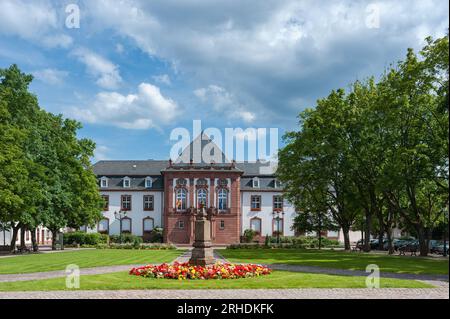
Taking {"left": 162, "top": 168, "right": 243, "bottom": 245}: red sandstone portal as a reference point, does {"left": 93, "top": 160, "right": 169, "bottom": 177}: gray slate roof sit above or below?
above

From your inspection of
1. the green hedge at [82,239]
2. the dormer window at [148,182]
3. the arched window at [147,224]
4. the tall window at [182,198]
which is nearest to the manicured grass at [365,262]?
the green hedge at [82,239]

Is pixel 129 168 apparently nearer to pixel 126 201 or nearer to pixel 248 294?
pixel 126 201

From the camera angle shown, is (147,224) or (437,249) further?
(147,224)

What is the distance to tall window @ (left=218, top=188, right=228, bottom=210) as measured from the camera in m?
67.4

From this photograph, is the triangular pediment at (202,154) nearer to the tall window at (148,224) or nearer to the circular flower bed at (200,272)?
the tall window at (148,224)

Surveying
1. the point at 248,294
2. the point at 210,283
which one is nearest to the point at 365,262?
the point at 210,283

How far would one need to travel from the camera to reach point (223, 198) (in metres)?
67.5

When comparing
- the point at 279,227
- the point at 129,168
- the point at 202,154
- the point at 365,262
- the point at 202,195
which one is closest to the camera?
the point at 365,262

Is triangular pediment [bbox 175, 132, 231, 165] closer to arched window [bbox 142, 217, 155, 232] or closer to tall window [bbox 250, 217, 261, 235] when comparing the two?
tall window [bbox 250, 217, 261, 235]

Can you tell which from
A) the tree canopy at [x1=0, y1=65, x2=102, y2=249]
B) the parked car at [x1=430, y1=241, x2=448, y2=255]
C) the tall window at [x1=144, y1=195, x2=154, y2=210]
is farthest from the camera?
the tall window at [x1=144, y1=195, x2=154, y2=210]

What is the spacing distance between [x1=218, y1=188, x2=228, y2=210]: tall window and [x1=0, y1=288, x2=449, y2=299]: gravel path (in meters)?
51.3

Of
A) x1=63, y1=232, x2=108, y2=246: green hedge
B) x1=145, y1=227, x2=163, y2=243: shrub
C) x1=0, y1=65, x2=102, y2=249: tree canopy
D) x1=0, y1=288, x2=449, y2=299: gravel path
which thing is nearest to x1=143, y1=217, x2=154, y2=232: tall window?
x1=145, y1=227, x2=163, y2=243: shrub

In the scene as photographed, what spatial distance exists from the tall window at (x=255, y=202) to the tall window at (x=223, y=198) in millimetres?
4545

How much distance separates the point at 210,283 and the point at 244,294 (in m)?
2.74
